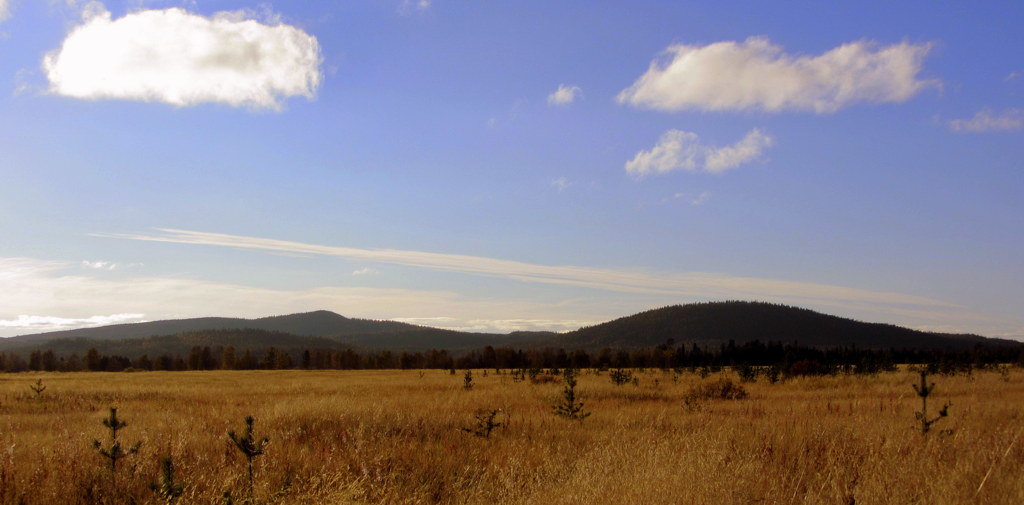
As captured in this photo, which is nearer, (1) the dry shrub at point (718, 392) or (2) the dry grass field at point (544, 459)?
(2) the dry grass field at point (544, 459)

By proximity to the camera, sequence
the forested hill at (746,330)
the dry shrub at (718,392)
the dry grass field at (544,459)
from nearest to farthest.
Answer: the dry grass field at (544,459)
the dry shrub at (718,392)
the forested hill at (746,330)

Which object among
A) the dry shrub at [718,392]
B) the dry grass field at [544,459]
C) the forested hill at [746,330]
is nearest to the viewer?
the dry grass field at [544,459]

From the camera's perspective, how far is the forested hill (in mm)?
166875

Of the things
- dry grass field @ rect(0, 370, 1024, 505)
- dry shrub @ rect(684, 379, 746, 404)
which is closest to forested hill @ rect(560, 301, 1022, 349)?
dry shrub @ rect(684, 379, 746, 404)

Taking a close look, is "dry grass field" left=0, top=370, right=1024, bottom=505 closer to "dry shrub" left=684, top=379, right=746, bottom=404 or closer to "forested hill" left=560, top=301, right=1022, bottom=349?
"dry shrub" left=684, top=379, right=746, bottom=404

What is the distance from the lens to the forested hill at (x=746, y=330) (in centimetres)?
16688

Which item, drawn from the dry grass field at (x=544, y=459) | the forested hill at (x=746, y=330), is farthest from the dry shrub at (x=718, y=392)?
the forested hill at (x=746, y=330)

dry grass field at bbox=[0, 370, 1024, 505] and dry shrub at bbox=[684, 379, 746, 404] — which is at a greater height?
dry grass field at bbox=[0, 370, 1024, 505]

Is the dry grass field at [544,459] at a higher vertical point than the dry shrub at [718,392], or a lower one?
higher

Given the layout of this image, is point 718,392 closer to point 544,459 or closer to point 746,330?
point 544,459

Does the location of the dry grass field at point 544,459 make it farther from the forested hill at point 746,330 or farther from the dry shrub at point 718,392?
the forested hill at point 746,330

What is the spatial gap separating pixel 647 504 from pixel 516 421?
23.7 ft

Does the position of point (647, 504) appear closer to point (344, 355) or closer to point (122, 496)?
point (122, 496)

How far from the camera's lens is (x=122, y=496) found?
22.7 ft
